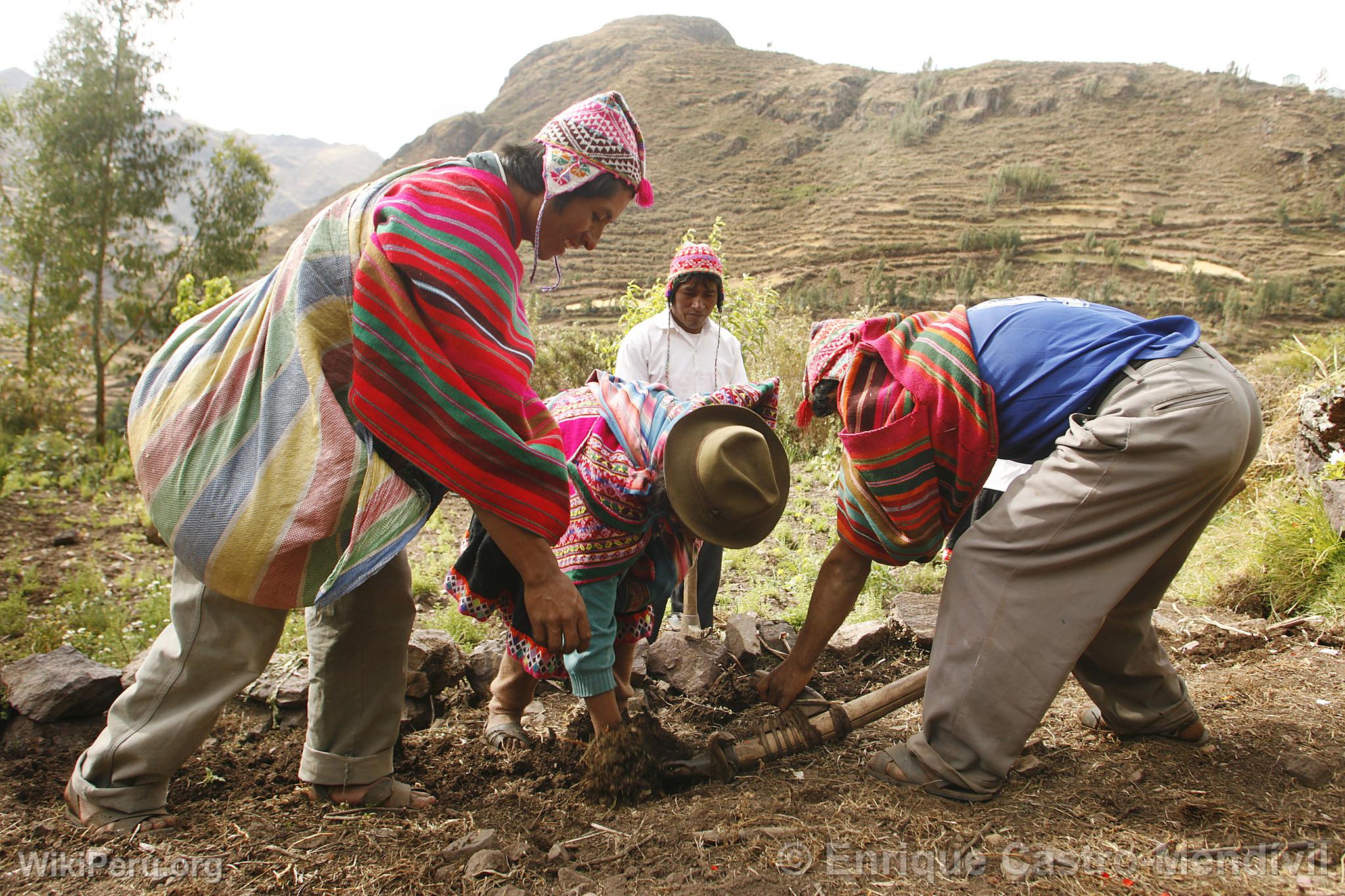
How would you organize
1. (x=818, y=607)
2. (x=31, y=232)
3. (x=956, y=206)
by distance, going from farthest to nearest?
1. (x=956, y=206)
2. (x=31, y=232)
3. (x=818, y=607)

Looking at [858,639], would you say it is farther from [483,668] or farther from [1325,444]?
[1325,444]

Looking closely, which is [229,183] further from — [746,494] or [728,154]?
[728,154]

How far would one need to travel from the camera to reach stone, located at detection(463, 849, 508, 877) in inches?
67.2

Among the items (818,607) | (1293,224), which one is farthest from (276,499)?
(1293,224)

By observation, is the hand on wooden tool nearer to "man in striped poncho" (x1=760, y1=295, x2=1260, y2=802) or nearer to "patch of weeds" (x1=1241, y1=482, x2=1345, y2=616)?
"man in striped poncho" (x1=760, y1=295, x2=1260, y2=802)

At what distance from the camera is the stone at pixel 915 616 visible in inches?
138

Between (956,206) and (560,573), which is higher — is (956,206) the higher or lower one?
the higher one

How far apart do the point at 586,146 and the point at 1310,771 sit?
8.36ft

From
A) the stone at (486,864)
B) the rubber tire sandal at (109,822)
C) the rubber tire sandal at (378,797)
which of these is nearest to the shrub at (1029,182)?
the rubber tire sandal at (378,797)

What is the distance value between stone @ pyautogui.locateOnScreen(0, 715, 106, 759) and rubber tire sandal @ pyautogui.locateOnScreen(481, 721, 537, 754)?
1232 mm

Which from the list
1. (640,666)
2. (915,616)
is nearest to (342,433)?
(640,666)

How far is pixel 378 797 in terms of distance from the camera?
2061 mm

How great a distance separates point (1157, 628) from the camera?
3.52 m

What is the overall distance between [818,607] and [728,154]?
47.7m
